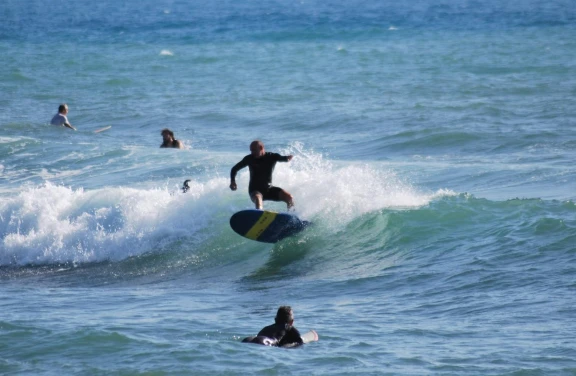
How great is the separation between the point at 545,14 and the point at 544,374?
192 feet

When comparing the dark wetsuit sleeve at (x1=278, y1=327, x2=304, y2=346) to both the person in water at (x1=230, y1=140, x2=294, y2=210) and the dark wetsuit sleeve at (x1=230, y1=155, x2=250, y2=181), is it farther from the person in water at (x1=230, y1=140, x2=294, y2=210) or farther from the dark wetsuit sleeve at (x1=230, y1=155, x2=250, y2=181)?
the dark wetsuit sleeve at (x1=230, y1=155, x2=250, y2=181)

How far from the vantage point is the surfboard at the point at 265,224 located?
43.1 feet


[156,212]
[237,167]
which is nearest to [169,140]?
[156,212]

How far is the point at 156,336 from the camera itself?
9.26 metres

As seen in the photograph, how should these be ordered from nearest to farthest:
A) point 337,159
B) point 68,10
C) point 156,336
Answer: point 156,336 → point 337,159 → point 68,10

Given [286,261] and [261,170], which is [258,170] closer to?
[261,170]

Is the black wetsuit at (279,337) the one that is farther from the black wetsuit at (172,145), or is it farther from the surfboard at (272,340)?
the black wetsuit at (172,145)

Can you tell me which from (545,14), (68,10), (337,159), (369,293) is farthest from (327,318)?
(68,10)

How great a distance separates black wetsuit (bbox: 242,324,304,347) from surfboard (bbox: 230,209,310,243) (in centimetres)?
409

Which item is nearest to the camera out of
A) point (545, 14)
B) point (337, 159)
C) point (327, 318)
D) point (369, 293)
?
point (327, 318)

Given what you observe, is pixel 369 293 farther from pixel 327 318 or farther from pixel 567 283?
pixel 567 283

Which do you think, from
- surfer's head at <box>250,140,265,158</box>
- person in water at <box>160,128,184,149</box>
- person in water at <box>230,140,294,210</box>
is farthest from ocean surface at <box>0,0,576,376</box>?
surfer's head at <box>250,140,265,158</box>

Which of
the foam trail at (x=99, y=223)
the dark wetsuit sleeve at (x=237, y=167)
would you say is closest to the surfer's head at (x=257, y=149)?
the dark wetsuit sleeve at (x=237, y=167)

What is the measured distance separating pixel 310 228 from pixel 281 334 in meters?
5.48
